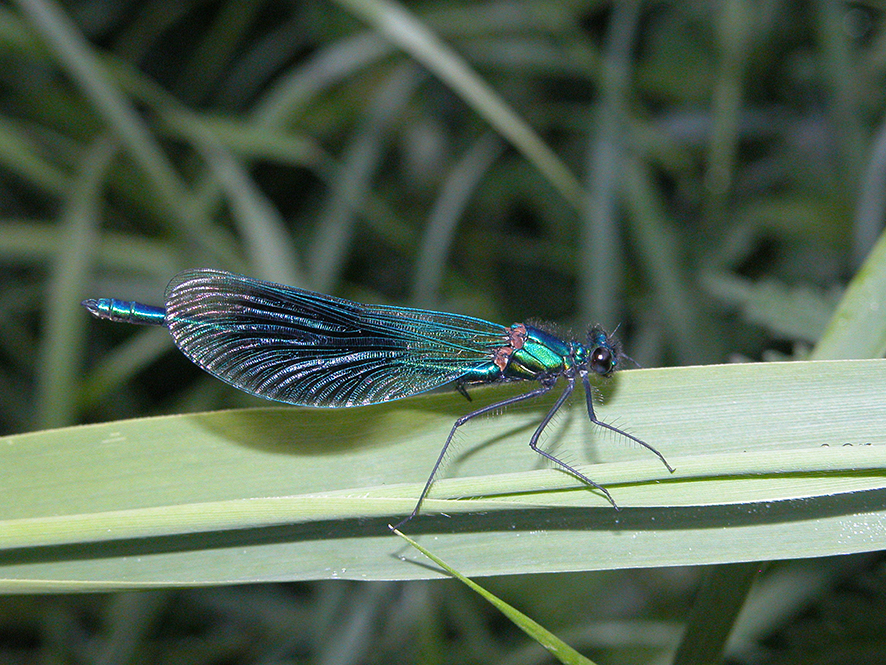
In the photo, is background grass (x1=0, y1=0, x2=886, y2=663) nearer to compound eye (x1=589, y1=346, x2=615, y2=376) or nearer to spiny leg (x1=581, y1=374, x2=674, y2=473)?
spiny leg (x1=581, y1=374, x2=674, y2=473)

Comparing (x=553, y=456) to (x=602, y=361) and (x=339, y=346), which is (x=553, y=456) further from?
(x=339, y=346)

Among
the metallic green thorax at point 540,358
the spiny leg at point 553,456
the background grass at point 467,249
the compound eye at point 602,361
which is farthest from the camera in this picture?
the metallic green thorax at point 540,358

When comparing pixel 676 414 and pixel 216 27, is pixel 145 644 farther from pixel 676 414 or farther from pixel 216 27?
pixel 216 27

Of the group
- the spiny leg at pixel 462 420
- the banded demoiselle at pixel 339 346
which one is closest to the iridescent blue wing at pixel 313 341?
the banded demoiselle at pixel 339 346

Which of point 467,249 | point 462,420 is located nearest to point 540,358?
point 462,420

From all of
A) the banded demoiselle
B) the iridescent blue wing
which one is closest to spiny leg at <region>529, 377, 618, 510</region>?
the banded demoiselle

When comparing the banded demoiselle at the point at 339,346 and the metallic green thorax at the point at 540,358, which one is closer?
the banded demoiselle at the point at 339,346

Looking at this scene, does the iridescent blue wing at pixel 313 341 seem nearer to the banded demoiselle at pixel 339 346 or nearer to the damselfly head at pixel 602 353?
the banded demoiselle at pixel 339 346

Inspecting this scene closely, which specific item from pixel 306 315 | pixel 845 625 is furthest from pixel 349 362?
pixel 845 625
